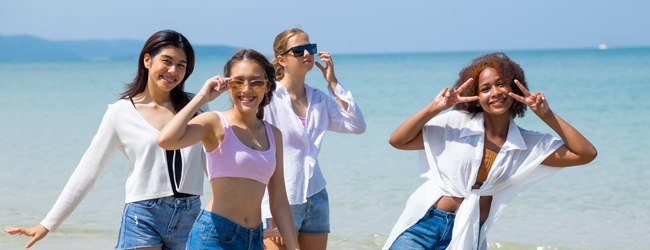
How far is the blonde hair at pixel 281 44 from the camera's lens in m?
4.22

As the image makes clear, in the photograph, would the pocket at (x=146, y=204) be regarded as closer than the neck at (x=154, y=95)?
Yes

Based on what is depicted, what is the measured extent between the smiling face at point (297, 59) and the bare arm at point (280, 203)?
45.3 inches

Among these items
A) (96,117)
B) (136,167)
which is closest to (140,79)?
(136,167)

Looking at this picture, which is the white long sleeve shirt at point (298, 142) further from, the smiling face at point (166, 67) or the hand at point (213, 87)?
the hand at point (213, 87)

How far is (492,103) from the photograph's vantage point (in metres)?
3.30

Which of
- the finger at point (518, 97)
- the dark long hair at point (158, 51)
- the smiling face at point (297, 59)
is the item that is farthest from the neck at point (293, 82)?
the finger at point (518, 97)

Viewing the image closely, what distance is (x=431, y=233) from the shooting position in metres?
3.33

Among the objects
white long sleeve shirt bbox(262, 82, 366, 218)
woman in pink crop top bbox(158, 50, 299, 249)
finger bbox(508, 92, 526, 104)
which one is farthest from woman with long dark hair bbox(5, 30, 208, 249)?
finger bbox(508, 92, 526, 104)

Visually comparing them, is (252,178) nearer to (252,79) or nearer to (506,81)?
(252,79)

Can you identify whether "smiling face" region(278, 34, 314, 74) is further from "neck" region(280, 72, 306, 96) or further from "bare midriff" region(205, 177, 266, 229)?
"bare midriff" region(205, 177, 266, 229)

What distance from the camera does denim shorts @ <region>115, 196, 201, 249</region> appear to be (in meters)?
3.14

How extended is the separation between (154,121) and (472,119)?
175cm

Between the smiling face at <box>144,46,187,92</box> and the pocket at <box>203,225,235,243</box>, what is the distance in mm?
928

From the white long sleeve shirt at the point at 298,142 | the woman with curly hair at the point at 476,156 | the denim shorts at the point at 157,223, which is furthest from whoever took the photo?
the white long sleeve shirt at the point at 298,142
